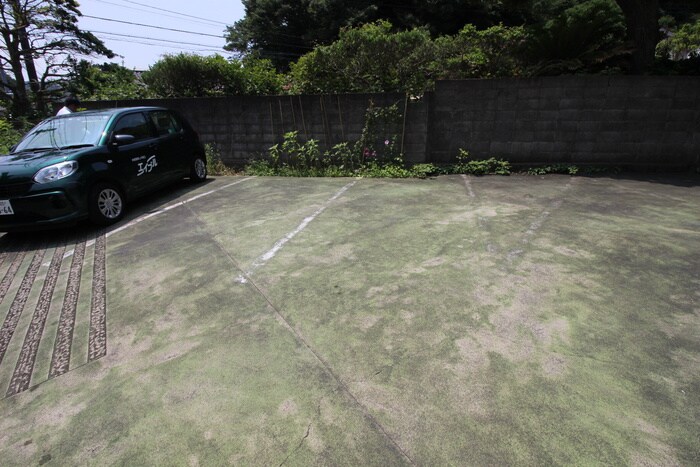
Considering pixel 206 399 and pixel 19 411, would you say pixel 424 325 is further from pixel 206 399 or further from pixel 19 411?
pixel 19 411

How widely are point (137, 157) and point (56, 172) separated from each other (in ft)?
3.81

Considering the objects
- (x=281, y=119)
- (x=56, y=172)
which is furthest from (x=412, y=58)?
(x=56, y=172)

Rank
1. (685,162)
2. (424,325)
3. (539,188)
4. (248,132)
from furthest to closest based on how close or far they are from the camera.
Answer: (248,132) < (685,162) < (539,188) < (424,325)

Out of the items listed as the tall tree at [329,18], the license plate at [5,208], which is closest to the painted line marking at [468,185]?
the license plate at [5,208]

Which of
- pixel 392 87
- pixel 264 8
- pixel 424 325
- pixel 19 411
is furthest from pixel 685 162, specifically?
pixel 264 8

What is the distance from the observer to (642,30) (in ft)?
22.6

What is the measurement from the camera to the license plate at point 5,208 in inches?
165

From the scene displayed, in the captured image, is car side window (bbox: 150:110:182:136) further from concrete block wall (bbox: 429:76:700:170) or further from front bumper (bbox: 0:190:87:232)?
concrete block wall (bbox: 429:76:700:170)

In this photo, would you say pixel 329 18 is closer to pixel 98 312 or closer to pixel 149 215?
pixel 149 215

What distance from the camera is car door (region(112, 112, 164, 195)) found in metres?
5.16

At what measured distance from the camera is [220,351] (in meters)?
2.39

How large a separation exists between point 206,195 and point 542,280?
5.31 meters

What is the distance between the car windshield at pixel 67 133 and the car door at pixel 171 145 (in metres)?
0.88

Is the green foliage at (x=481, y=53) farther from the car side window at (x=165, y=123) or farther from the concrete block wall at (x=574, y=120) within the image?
the car side window at (x=165, y=123)
